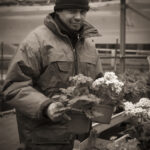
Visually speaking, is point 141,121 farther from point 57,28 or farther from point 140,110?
point 57,28

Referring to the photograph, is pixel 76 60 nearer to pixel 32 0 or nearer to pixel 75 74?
pixel 75 74

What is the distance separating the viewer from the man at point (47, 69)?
5.98 ft

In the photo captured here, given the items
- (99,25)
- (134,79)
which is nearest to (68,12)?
(134,79)

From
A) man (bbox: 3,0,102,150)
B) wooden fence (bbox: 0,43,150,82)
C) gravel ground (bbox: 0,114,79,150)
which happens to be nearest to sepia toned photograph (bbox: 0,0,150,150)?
man (bbox: 3,0,102,150)

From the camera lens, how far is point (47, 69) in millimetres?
1938

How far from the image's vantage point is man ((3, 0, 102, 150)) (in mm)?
1823

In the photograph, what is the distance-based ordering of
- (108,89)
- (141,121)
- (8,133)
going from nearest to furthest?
1. (141,121)
2. (108,89)
3. (8,133)

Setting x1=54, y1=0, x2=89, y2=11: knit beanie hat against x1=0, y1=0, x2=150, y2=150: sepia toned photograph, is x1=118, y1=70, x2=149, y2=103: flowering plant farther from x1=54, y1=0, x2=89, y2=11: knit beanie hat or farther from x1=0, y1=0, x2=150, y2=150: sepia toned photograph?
x1=54, y1=0, x2=89, y2=11: knit beanie hat

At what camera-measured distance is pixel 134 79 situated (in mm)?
3771

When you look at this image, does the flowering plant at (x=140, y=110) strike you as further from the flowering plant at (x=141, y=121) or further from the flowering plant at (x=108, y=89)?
the flowering plant at (x=108, y=89)

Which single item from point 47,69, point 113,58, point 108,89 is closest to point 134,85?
point 113,58

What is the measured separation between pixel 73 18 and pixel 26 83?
54cm

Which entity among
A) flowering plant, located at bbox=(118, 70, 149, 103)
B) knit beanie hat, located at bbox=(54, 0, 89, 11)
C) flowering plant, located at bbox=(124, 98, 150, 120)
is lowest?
flowering plant, located at bbox=(118, 70, 149, 103)

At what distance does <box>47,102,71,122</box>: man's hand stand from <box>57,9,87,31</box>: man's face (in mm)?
597
